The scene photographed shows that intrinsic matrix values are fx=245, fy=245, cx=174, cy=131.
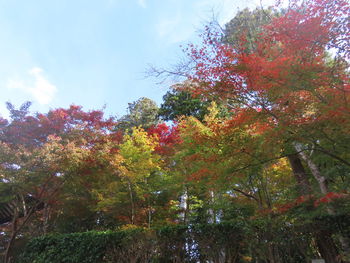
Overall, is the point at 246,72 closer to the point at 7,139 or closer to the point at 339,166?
the point at 339,166

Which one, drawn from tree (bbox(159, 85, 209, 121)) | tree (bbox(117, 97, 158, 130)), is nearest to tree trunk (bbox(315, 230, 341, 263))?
tree (bbox(159, 85, 209, 121))

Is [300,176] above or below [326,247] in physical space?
above

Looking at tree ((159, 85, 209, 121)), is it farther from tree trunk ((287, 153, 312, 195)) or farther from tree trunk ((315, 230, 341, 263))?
tree trunk ((315, 230, 341, 263))

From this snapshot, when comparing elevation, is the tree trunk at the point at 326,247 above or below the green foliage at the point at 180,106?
below

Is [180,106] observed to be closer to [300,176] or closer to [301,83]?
→ [300,176]

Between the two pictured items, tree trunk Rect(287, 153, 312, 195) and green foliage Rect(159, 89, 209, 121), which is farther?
green foliage Rect(159, 89, 209, 121)

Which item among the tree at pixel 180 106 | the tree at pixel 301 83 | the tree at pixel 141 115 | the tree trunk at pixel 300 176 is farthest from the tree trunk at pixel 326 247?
the tree at pixel 141 115

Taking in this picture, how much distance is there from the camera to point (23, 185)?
9242 millimetres

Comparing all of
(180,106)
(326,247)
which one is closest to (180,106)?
(180,106)

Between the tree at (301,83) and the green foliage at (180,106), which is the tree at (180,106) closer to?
the green foliage at (180,106)

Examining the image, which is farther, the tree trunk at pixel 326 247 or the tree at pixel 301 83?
the tree trunk at pixel 326 247

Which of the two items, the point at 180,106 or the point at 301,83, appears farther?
the point at 180,106

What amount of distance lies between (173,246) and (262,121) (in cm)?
397

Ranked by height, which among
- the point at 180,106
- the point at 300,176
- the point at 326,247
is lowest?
the point at 326,247
